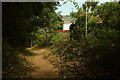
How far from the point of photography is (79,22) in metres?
6.38

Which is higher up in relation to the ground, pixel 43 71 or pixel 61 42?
pixel 61 42

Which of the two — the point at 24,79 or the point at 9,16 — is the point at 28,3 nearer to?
the point at 9,16

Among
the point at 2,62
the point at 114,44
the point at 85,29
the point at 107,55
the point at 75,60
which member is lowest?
the point at 75,60

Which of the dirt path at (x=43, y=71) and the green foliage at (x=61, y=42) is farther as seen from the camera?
the green foliage at (x=61, y=42)

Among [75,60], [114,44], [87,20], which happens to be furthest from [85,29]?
[114,44]

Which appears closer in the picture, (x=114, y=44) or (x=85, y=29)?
(x=114, y=44)

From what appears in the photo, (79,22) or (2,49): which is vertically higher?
(79,22)

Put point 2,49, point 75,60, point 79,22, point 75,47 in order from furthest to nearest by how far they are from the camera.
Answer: point 79,22
point 75,47
point 75,60
point 2,49

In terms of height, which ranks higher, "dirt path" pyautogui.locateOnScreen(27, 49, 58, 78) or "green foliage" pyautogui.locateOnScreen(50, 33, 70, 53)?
"green foliage" pyautogui.locateOnScreen(50, 33, 70, 53)

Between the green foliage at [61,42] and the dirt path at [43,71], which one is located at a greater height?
the green foliage at [61,42]

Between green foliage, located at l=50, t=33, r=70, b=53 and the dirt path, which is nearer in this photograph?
the dirt path

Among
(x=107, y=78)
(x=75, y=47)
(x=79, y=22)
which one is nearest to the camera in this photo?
(x=107, y=78)

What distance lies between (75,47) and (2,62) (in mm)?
3804

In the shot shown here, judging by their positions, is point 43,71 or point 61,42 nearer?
point 43,71
